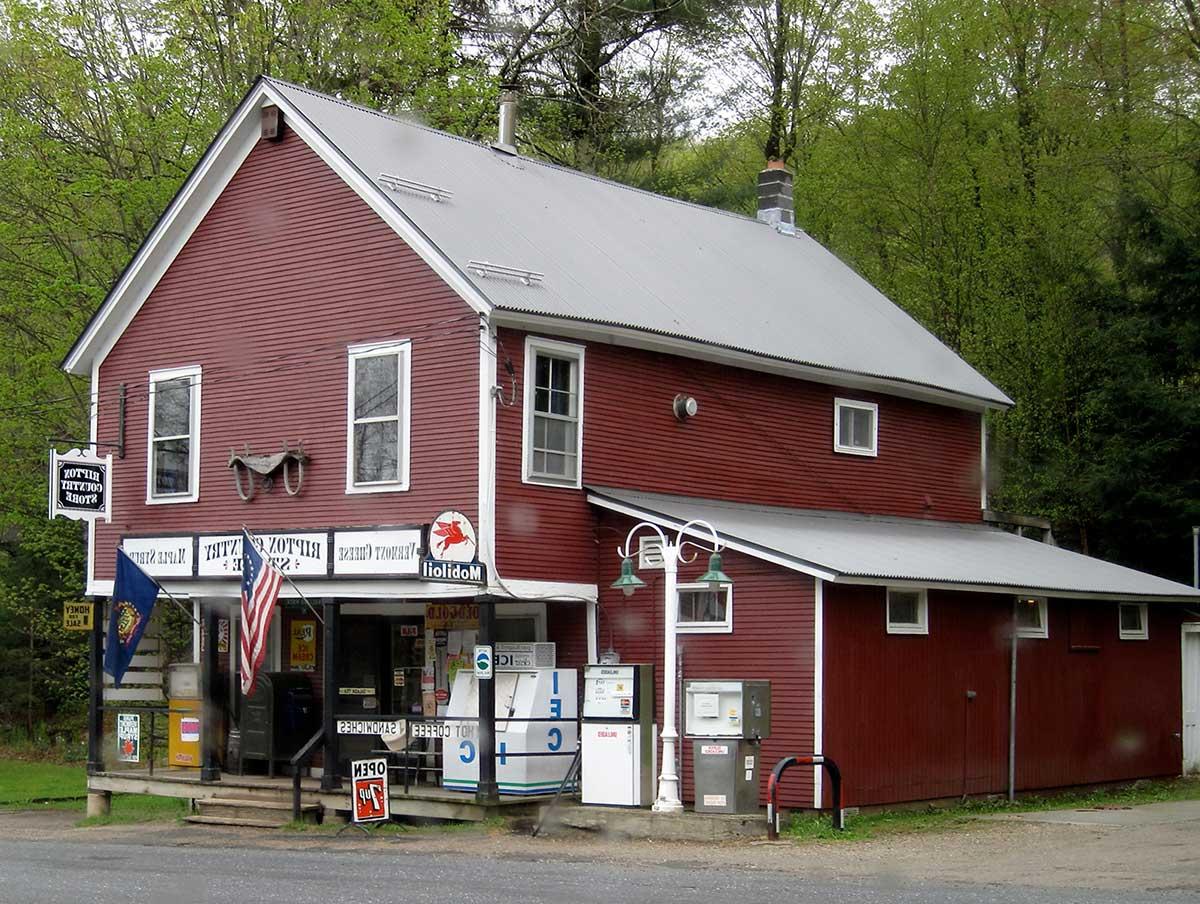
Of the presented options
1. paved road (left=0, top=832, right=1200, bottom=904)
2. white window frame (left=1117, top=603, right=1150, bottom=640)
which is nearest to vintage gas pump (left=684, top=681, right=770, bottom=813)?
Answer: paved road (left=0, top=832, right=1200, bottom=904)

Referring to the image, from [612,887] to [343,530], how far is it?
7.91 metres

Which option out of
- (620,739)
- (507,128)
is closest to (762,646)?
(620,739)

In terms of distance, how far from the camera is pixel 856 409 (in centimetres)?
2584

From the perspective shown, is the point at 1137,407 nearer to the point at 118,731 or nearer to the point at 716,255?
the point at 716,255

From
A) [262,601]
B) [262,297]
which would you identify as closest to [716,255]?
[262,297]

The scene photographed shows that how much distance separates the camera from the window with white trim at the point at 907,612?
823 inches

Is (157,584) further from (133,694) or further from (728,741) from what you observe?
(728,741)

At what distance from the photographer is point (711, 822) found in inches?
728

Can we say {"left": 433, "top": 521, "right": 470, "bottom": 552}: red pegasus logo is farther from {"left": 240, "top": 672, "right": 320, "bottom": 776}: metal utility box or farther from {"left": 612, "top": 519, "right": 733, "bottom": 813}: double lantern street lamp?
{"left": 240, "top": 672, "right": 320, "bottom": 776}: metal utility box

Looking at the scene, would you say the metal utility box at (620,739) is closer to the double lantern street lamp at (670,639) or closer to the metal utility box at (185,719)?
the double lantern street lamp at (670,639)

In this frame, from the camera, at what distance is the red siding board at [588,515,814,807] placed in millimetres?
19719

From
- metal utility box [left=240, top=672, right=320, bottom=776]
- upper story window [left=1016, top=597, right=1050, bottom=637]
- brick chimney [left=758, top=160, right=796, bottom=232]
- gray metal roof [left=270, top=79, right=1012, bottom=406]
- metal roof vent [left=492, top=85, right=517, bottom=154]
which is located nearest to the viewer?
gray metal roof [left=270, top=79, right=1012, bottom=406]

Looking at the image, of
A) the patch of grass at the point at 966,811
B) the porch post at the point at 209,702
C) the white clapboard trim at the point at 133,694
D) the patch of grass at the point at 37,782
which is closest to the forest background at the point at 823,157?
the patch of grass at the point at 37,782

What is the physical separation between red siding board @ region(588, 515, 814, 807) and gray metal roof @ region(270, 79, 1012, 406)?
3259 mm
